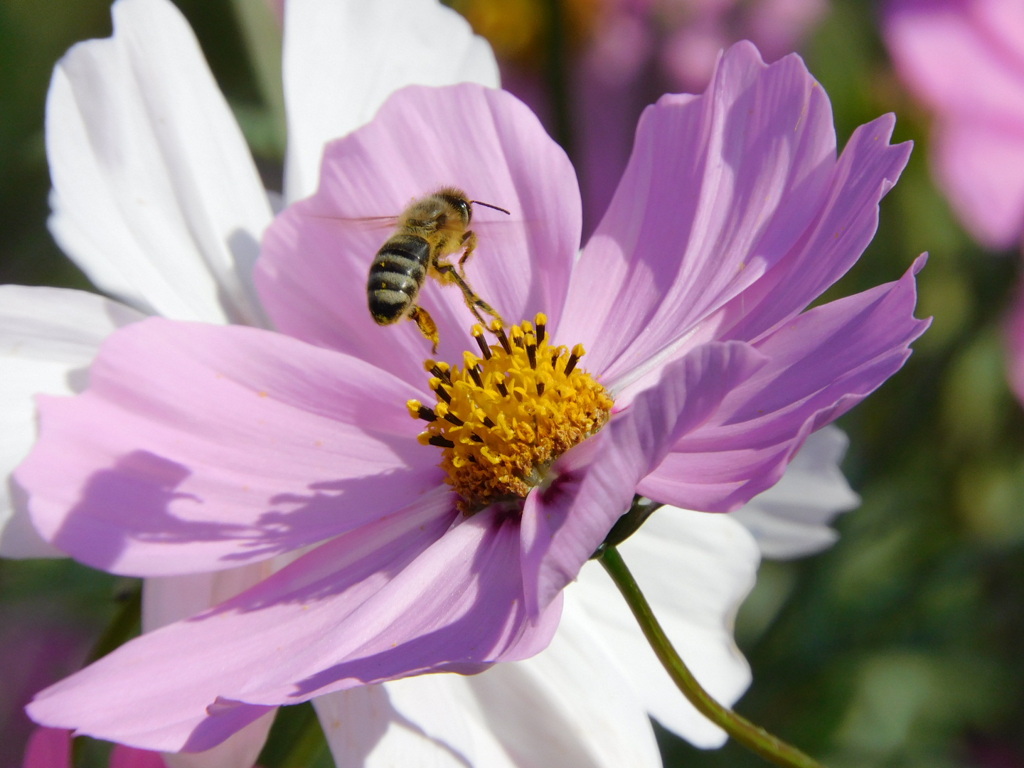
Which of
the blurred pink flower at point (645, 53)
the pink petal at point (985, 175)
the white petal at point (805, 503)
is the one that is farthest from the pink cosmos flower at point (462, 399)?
the blurred pink flower at point (645, 53)

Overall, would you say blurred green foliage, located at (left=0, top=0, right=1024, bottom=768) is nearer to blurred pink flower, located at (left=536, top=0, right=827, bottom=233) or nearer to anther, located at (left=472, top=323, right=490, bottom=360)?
blurred pink flower, located at (left=536, top=0, right=827, bottom=233)

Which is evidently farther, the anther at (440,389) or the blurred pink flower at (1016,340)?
the blurred pink flower at (1016,340)

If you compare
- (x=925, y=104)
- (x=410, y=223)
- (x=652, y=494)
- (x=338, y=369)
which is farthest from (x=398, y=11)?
(x=925, y=104)

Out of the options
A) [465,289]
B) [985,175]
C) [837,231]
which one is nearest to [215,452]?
[465,289]

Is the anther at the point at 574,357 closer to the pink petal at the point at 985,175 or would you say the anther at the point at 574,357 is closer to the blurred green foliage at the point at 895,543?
the blurred green foliage at the point at 895,543

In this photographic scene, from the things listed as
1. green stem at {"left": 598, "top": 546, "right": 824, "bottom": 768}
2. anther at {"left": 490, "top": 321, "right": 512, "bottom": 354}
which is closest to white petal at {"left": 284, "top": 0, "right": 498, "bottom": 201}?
anther at {"left": 490, "top": 321, "right": 512, "bottom": 354}

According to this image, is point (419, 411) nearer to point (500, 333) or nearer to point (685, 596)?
point (500, 333)
